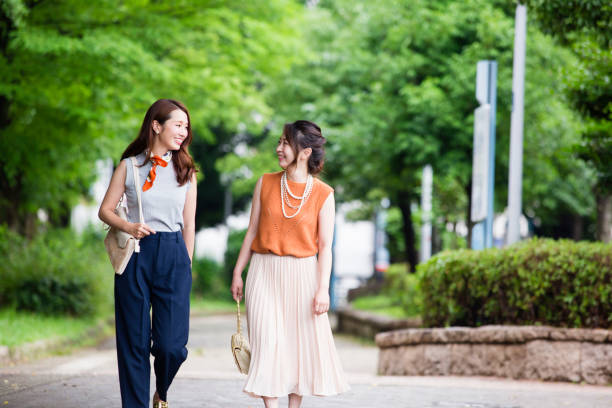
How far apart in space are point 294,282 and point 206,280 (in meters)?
27.0

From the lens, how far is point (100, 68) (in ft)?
39.7

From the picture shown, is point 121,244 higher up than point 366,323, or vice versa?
point 121,244

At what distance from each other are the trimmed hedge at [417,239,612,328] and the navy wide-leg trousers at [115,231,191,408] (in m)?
4.97

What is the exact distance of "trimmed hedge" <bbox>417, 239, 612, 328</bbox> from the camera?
831cm

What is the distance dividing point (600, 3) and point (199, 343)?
9917 mm

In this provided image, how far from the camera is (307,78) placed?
81.1 feet

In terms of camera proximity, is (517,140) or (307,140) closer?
(307,140)

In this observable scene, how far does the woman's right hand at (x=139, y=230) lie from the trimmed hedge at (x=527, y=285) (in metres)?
5.19

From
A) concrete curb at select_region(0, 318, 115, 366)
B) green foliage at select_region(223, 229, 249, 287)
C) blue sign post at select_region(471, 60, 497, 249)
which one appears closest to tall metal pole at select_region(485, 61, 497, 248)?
blue sign post at select_region(471, 60, 497, 249)

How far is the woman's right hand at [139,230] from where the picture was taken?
4422 millimetres

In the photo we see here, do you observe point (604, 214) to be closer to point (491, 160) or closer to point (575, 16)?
point (491, 160)

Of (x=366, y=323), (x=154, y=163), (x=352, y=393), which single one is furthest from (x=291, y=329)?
(x=366, y=323)

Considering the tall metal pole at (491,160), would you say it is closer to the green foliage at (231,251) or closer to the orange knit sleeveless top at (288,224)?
the orange knit sleeveless top at (288,224)

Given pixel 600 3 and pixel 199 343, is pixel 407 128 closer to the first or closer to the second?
pixel 199 343
